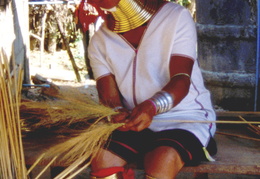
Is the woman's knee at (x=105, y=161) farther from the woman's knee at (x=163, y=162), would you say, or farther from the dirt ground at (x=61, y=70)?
the dirt ground at (x=61, y=70)

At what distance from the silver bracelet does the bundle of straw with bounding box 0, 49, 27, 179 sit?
74cm

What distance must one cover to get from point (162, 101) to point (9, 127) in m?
0.84

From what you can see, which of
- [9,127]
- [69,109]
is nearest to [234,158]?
[69,109]

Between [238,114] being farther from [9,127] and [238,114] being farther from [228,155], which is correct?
[9,127]

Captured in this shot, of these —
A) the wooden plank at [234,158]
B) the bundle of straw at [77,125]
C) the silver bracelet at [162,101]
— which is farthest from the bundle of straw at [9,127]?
the wooden plank at [234,158]

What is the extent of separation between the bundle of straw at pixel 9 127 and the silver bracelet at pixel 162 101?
744 millimetres

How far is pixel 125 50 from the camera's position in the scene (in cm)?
283

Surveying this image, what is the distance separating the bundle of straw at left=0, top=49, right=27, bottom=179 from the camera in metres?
2.43

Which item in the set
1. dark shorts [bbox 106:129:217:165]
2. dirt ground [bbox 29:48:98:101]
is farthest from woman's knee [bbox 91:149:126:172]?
dirt ground [bbox 29:48:98:101]

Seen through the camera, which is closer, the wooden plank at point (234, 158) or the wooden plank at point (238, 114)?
the wooden plank at point (234, 158)

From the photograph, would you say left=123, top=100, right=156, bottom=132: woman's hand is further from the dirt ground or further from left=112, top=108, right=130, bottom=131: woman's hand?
the dirt ground

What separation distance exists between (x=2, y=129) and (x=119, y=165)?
67 cm

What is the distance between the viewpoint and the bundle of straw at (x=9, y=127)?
7.96 ft

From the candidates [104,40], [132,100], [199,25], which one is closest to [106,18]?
[104,40]
